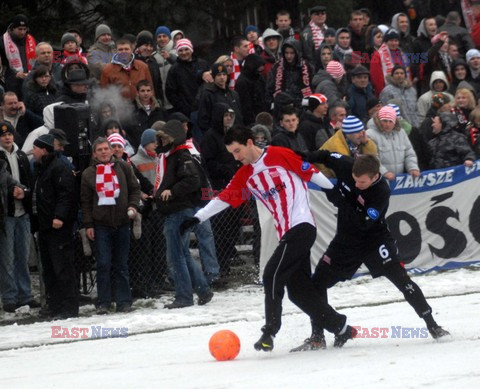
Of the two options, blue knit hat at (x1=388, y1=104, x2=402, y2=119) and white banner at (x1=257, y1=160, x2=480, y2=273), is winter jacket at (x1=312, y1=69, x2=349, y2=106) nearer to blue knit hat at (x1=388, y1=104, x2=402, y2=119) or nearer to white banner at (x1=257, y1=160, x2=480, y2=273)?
blue knit hat at (x1=388, y1=104, x2=402, y2=119)

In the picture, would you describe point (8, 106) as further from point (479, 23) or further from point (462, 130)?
point (479, 23)

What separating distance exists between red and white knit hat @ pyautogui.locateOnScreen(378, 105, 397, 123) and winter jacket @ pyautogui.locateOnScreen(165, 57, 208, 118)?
2.85 m

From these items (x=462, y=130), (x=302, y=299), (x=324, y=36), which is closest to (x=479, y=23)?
(x=324, y=36)

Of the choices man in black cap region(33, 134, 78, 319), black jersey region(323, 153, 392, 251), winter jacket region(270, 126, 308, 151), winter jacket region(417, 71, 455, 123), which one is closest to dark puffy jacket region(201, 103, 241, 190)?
winter jacket region(270, 126, 308, 151)

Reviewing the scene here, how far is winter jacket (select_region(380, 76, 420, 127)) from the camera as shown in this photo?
16297 millimetres

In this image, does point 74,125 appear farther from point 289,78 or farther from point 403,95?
point 403,95

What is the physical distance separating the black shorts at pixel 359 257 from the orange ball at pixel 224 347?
3.52 feet

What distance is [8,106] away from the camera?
1352 centimetres

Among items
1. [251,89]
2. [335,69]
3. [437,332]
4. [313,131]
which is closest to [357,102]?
[335,69]

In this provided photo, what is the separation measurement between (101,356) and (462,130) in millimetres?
7424

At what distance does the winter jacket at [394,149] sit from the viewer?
14.1m

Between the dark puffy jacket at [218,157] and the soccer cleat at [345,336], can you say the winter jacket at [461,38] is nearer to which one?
the dark puffy jacket at [218,157]

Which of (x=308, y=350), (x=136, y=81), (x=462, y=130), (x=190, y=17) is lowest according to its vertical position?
(x=308, y=350)

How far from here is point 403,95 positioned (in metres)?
16.4
